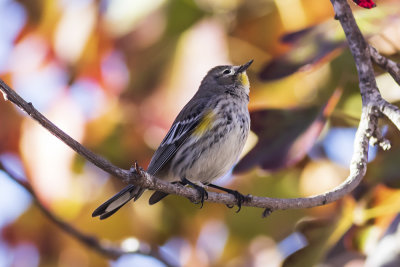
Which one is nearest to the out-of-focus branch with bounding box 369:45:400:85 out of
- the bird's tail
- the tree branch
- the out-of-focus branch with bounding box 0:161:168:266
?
the tree branch

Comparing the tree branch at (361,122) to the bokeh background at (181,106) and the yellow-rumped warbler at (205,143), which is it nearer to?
the bokeh background at (181,106)

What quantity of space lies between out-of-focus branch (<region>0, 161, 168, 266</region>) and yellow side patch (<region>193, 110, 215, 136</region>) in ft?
2.02

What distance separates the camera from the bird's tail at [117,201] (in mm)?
1931

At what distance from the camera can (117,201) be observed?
6.66 feet

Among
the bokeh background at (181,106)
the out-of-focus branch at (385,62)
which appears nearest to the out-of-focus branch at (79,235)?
the bokeh background at (181,106)

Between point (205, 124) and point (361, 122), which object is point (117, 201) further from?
point (361, 122)

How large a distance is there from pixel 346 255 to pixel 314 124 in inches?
14.8

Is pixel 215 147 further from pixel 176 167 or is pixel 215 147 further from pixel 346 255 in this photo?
pixel 346 255

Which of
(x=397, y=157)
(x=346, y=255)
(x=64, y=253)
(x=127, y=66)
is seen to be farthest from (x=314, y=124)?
(x=64, y=253)

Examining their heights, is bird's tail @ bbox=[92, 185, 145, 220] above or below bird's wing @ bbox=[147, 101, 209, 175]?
below

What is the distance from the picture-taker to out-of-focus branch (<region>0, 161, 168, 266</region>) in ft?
6.41

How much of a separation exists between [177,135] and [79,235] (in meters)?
0.78

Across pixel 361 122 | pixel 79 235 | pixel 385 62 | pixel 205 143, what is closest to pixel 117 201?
pixel 79 235

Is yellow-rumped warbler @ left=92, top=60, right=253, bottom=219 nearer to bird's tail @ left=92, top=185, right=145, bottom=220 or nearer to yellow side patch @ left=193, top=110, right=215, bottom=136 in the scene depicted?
yellow side patch @ left=193, top=110, right=215, bottom=136
